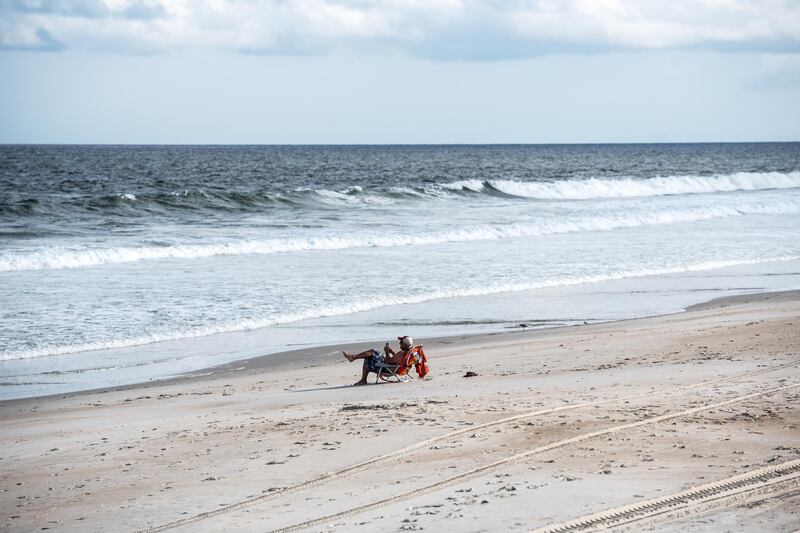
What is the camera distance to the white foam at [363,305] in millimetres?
13273

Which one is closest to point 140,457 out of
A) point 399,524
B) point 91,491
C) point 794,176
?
point 91,491

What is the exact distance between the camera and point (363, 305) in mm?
16828

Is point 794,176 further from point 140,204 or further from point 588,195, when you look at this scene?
point 140,204

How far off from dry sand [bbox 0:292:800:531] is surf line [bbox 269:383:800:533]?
2cm

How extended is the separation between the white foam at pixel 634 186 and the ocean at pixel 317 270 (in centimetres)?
1019

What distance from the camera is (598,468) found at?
6.80 m

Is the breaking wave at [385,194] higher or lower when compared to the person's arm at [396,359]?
higher

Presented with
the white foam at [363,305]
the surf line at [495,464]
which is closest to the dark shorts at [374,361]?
the surf line at [495,464]

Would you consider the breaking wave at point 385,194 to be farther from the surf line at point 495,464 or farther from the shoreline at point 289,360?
the surf line at point 495,464

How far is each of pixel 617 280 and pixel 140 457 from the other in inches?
573

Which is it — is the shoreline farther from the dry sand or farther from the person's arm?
the person's arm

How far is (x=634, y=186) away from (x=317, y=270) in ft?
153

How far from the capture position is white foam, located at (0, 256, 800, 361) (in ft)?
43.5

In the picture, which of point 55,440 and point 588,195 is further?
point 588,195
